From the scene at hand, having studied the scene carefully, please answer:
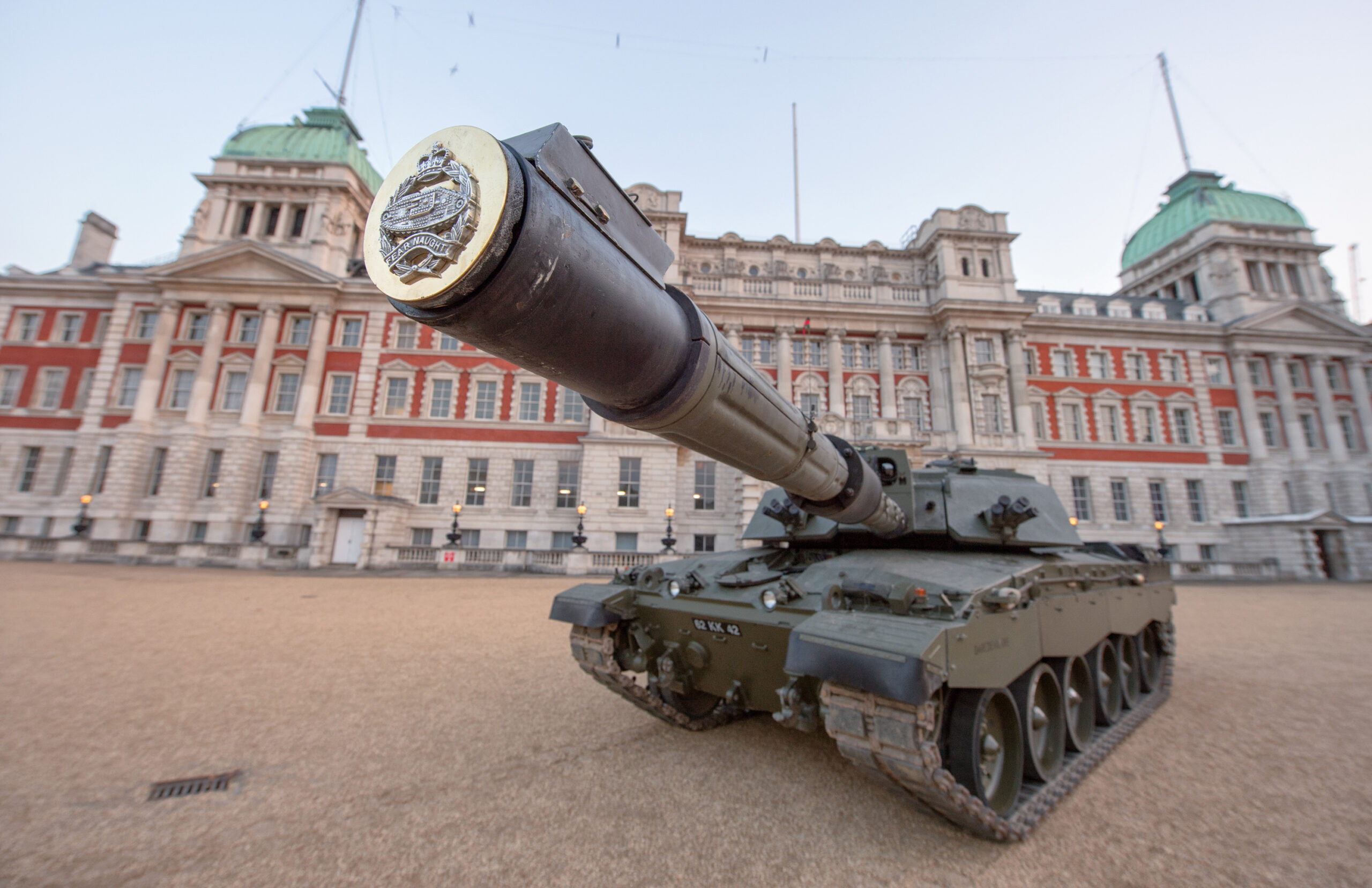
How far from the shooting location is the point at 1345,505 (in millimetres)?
26438

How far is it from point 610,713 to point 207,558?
21.5m

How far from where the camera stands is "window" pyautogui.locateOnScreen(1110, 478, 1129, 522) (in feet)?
84.4

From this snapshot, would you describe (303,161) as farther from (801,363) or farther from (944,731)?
(944,731)

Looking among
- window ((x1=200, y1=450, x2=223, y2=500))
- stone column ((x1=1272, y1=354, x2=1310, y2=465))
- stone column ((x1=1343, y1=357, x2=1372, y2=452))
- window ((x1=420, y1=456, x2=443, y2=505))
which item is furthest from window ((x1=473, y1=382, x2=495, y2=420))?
stone column ((x1=1343, y1=357, x2=1372, y2=452))

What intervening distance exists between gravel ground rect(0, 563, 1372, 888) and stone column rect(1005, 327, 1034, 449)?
19137mm

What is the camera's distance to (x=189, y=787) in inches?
137

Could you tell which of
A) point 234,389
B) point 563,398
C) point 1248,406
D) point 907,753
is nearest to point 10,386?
point 234,389

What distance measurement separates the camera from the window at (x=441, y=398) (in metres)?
24.4

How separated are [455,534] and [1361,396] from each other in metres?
43.0

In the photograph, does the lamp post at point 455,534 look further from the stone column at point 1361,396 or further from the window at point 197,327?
the stone column at point 1361,396

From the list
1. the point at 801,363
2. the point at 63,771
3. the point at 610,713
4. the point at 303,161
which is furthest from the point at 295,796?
the point at 303,161

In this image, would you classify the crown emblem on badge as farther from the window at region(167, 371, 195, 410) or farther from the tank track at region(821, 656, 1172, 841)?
the window at region(167, 371, 195, 410)

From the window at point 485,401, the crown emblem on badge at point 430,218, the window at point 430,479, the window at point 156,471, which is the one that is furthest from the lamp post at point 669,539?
the window at point 156,471

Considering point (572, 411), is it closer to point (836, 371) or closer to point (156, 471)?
point (836, 371)
